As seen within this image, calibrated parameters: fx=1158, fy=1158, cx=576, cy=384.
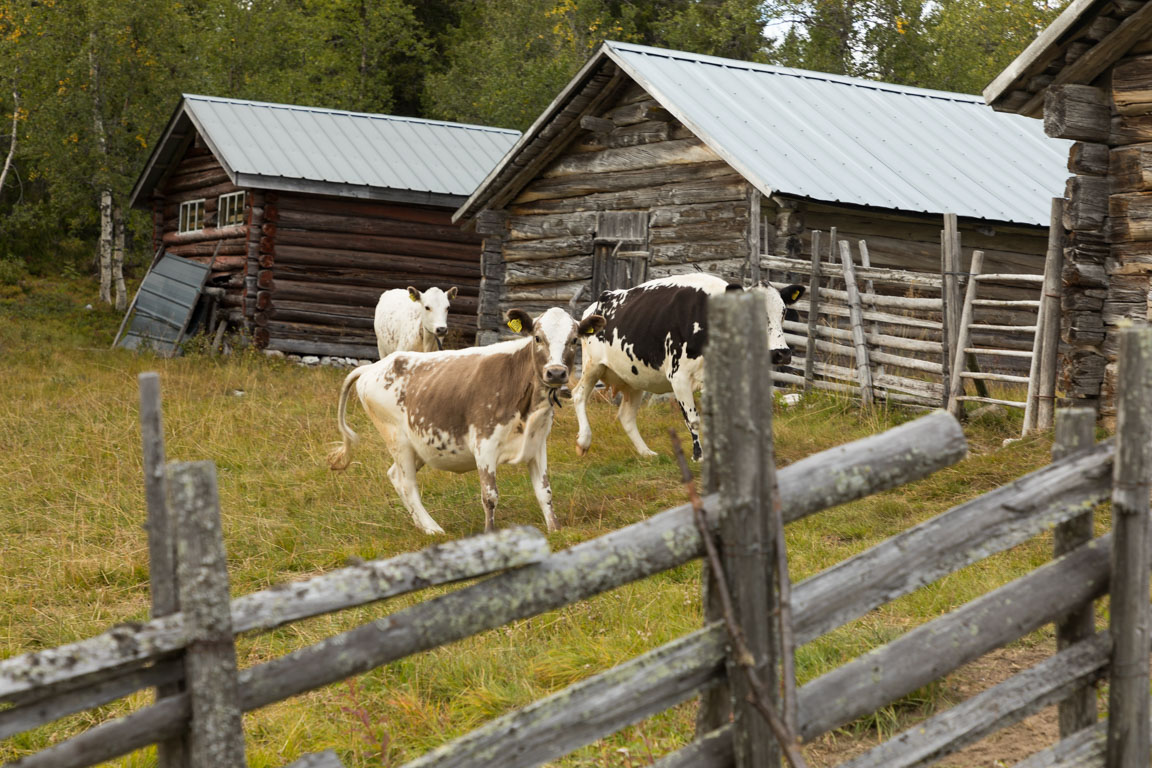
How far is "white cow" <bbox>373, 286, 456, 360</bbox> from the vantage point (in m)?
14.5

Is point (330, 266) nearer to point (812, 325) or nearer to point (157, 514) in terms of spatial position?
point (812, 325)

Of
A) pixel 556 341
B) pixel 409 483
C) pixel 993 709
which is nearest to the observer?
pixel 993 709

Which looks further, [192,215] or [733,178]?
[192,215]

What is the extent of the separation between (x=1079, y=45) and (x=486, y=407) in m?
4.93

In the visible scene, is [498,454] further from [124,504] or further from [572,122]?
[572,122]

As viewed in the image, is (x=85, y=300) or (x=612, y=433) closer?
(x=612, y=433)

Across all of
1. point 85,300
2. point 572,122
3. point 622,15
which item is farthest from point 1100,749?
point 622,15

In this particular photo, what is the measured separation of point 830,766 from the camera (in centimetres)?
380

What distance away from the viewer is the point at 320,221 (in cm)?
1948

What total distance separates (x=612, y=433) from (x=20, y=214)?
68.6 ft

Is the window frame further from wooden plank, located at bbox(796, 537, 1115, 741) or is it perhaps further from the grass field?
wooden plank, located at bbox(796, 537, 1115, 741)

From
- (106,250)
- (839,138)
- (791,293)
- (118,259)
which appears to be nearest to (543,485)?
(791,293)

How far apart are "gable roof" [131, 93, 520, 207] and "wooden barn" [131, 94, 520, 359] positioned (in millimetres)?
32

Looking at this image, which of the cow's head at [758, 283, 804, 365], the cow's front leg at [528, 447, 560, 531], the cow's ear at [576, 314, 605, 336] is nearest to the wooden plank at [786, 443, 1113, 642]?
Answer: the cow's ear at [576, 314, 605, 336]
